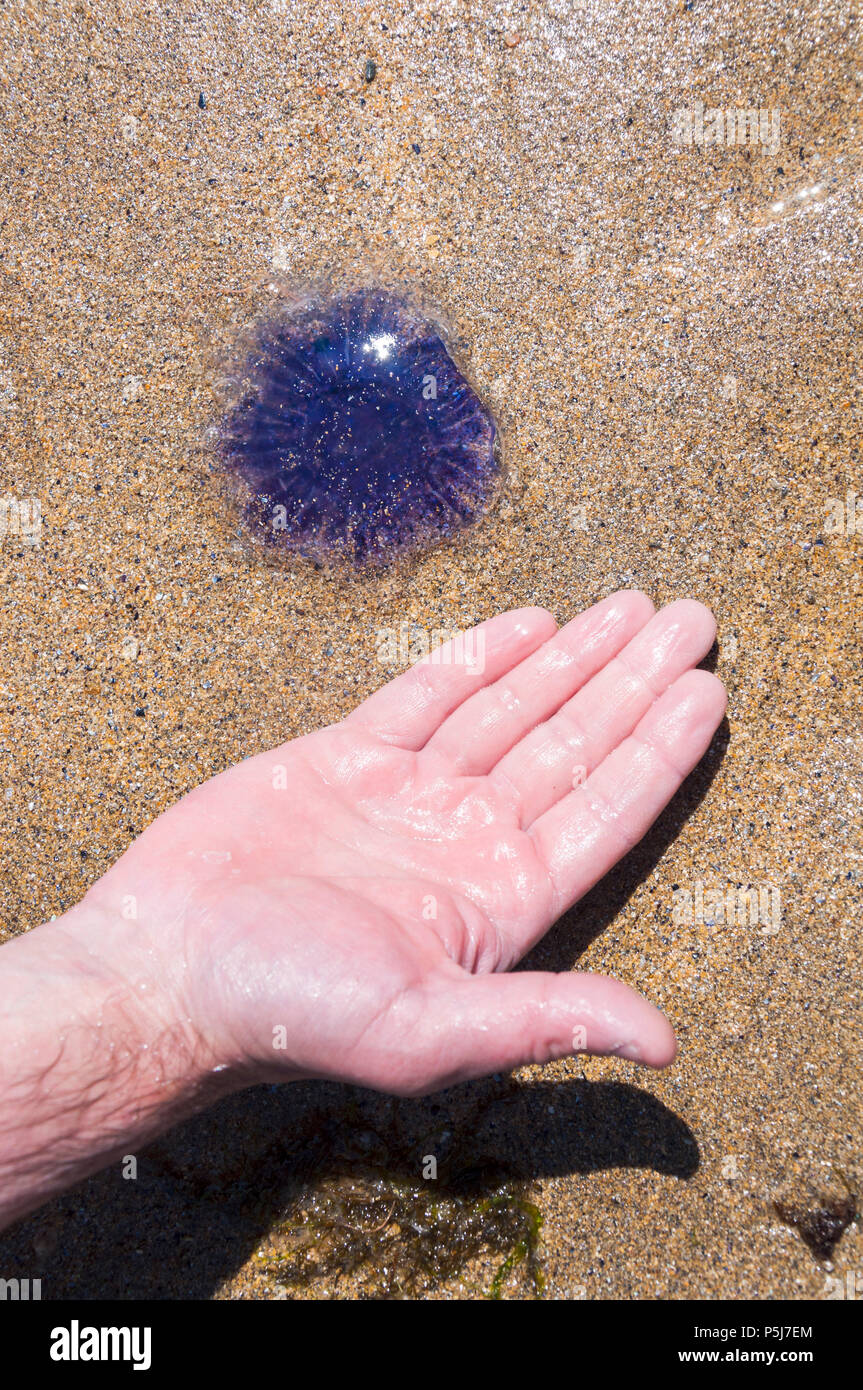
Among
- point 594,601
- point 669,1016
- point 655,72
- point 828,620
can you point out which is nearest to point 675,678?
point 594,601

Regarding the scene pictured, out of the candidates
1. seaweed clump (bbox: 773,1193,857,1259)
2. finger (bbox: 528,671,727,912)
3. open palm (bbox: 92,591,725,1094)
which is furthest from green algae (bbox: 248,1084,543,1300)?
finger (bbox: 528,671,727,912)

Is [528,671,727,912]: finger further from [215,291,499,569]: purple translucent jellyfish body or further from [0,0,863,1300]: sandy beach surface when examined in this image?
[215,291,499,569]: purple translucent jellyfish body

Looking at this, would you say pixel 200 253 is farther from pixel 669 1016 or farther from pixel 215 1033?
pixel 669 1016

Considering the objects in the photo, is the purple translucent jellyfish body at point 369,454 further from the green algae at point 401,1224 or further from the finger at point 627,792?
the green algae at point 401,1224

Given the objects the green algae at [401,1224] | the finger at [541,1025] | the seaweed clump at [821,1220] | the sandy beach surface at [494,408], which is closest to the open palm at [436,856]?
the finger at [541,1025]

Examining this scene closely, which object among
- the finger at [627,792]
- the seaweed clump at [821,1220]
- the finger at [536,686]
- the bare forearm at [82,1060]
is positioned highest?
the finger at [536,686]

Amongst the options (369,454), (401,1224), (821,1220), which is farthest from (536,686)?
(821,1220)

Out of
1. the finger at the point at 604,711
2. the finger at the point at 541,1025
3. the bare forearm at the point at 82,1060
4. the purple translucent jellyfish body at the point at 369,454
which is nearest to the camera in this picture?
the finger at the point at 541,1025
